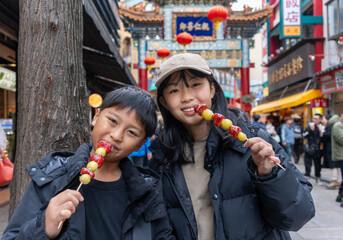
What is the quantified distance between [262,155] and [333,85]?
1353 cm

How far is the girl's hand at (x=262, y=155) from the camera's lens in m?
1.53

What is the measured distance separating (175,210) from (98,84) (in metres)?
10.8

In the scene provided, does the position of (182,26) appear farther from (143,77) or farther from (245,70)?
(245,70)

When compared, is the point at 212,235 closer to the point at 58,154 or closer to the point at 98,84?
the point at 58,154

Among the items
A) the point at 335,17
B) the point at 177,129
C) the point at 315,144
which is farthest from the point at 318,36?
the point at 177,129

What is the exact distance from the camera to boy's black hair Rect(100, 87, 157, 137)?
69.9 inches

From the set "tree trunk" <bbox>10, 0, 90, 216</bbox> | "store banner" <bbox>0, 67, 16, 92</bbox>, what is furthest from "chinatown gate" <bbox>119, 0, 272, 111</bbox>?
"tree trunk" <bbox>10, 0, 90, 216</bbox>

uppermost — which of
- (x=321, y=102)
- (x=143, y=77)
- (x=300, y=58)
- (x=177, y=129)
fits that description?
(x=300, y=58)

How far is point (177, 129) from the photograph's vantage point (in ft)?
6.86

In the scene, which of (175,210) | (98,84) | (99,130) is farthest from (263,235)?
(98,84)

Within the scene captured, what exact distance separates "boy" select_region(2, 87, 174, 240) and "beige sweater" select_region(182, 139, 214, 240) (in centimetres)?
20

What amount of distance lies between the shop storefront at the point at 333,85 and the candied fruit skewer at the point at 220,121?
12.4 meters

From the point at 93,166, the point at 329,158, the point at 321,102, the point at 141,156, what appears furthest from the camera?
the point at 321,102

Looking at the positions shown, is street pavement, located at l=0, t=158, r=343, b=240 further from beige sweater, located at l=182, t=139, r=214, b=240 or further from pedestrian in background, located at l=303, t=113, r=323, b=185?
beige sweater, located at l=182, t=139, r=214, b=240
